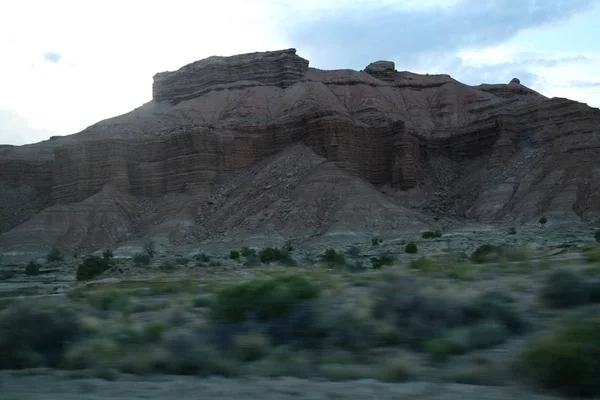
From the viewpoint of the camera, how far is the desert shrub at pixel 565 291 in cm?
1101

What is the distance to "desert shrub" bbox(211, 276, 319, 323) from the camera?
1138 cm

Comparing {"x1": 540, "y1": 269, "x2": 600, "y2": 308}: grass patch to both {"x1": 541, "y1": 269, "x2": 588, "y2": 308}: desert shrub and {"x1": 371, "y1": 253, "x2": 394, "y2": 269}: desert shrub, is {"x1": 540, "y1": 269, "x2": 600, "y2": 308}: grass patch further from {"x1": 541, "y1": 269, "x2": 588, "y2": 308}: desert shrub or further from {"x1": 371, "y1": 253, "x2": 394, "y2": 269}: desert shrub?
{"x1": 371, "y1": 253, "x2": 394, "y2": 269}: desert shrub

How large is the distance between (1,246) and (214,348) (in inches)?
2872

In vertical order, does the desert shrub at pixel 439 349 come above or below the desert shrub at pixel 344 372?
above

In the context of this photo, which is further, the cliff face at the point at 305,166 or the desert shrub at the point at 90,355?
the cliff face at the point at 305,166

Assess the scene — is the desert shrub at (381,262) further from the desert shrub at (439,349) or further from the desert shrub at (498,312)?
the desert shrub at (439,349)

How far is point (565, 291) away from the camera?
1117 cm

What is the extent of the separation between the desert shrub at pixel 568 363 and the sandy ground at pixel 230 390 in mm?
260

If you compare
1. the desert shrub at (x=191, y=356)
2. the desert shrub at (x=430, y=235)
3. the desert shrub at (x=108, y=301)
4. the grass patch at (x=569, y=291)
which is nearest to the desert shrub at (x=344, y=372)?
the desert shrub at (x=191, y=356)

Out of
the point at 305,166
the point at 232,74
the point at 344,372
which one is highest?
the point at 232,74

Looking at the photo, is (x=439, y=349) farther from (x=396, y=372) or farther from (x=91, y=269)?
(x=91, y=269)

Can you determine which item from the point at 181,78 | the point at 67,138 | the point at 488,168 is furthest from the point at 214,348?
the point at 181,78

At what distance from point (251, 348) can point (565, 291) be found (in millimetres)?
5010

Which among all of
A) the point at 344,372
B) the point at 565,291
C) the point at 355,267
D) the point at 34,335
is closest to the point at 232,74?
the point at 355,267
